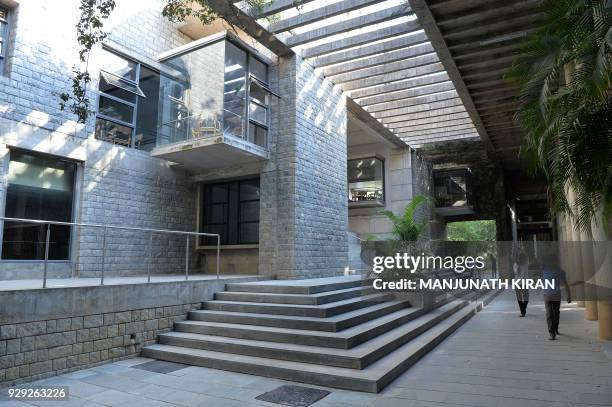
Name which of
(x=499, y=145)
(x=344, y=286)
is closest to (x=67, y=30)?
(x=344, y=286)

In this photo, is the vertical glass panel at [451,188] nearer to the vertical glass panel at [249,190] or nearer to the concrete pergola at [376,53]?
the concrete pergola at [376,53]

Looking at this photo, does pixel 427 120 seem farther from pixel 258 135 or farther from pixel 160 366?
pixel 160 366

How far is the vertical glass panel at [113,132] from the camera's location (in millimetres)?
10099

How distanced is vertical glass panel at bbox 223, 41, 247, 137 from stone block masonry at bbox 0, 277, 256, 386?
4011mm

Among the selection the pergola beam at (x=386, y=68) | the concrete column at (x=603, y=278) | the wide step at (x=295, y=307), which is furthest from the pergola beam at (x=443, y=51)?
the wide step at (x=295, y=307)

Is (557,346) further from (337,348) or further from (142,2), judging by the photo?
(142,2)

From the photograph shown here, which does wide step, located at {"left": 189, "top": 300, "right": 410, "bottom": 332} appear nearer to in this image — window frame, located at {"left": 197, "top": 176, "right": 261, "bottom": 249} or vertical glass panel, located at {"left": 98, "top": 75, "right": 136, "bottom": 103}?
window frame, located at {"left": 197, "top": 176, "right": 261, "bottom": 249}

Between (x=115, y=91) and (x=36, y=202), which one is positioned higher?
(x=115, y=91)

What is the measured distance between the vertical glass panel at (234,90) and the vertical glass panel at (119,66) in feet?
8.74

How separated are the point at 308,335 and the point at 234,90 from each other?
635 cm

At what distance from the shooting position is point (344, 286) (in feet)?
30.3

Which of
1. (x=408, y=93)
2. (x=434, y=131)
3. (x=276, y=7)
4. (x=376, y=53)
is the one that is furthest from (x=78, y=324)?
(x=434, y=131)

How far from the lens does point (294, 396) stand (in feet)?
16.6

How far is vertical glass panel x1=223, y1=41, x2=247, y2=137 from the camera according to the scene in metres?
10.1
